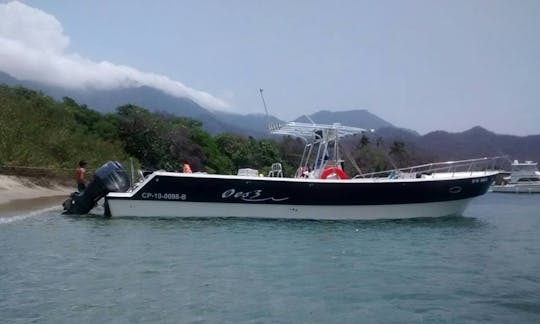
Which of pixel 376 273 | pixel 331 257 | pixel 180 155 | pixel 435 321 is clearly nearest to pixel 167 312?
pixel 435 321

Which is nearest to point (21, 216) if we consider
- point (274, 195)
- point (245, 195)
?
point (245, 195)

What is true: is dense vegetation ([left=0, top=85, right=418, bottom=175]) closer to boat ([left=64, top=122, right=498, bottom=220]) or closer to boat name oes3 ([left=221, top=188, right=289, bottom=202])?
boat ([left=64, top=122, right=498, bottom=220])

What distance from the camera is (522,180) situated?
6531cm

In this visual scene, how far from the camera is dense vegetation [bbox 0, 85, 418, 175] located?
30172mm

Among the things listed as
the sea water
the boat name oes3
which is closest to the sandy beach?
the sea water

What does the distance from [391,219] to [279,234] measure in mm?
4826

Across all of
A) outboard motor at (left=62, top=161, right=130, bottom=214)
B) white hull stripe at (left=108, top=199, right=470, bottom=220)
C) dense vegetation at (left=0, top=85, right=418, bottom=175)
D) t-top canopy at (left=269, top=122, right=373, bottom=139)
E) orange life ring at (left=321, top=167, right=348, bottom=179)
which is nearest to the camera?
white hull stripe at (left=108, top=199, right=470, bottom=220)

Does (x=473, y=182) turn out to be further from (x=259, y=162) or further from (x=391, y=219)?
(x=259, y=162)

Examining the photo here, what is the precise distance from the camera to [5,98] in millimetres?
35125

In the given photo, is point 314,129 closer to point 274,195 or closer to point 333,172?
point 333,172

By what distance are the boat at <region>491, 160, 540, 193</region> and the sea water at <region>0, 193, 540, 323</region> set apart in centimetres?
5294

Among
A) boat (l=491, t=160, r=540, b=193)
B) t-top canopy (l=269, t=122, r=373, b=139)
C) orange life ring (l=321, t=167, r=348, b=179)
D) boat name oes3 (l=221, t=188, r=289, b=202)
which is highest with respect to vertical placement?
t-top canopy (l=269, t=122, r=373, b=139)

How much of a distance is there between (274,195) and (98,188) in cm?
490

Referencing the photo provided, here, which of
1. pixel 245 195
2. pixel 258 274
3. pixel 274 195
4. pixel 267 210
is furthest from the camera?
pixel 267 210
